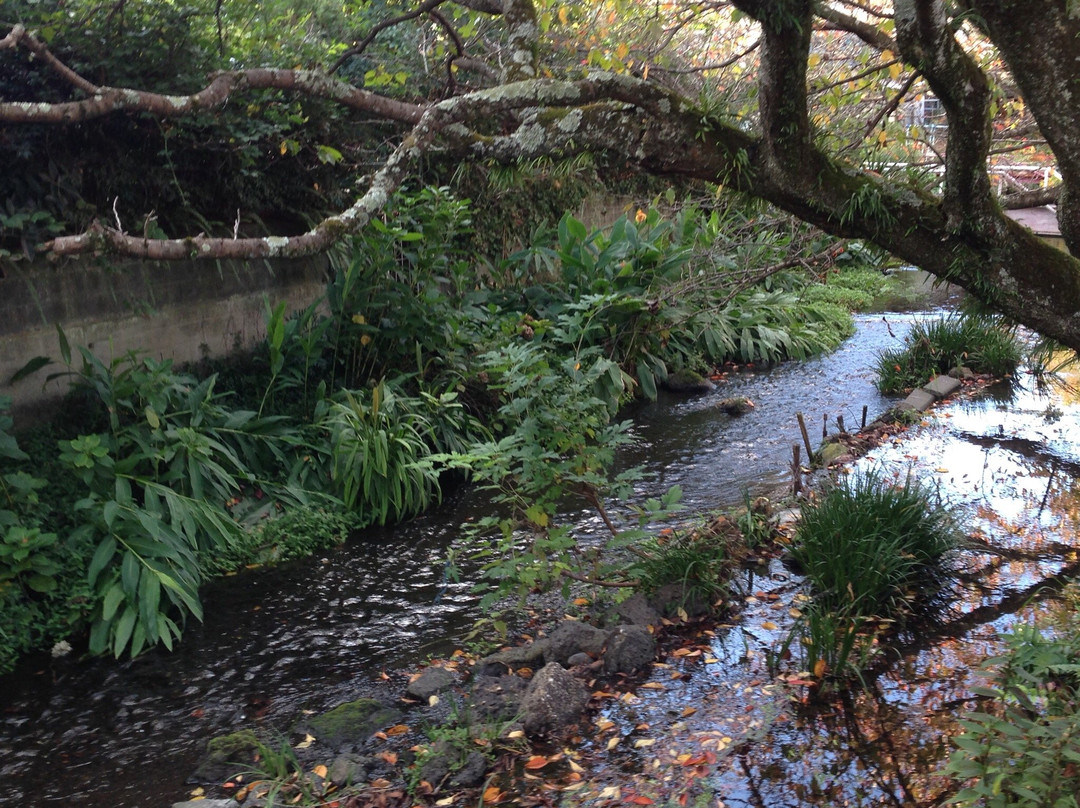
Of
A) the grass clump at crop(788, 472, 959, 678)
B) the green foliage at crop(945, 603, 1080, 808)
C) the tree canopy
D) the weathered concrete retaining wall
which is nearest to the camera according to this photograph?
the green foliage at crop(945, 603, 1080, 808)

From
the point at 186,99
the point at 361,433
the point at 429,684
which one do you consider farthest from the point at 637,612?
the point at 186,99

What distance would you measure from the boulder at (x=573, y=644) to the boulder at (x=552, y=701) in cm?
31

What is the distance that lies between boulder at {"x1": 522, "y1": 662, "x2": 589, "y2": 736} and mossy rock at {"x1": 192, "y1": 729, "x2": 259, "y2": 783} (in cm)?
112

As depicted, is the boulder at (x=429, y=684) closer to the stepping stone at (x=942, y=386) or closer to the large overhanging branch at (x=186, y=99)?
the large overhanging branch at (x=186, y=99)

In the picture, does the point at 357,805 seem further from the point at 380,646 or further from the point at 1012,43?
the point at 1012,43

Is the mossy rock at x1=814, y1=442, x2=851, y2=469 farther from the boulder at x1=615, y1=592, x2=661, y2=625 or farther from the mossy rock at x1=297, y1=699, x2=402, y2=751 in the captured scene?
the mossy rock at x1=297, y1=699, x2=402, y2=751

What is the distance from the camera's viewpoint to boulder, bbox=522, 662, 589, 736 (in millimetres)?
3697

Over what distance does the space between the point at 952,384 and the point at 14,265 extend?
→ 8.12m

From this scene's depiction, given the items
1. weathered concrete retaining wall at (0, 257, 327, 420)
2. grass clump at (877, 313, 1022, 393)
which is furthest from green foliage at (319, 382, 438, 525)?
grass clump at (877, 313, 1022, 393)

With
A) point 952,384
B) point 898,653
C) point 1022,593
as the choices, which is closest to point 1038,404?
point 952,384

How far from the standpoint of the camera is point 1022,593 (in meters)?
4.61

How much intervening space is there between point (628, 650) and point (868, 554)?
52.4 inches

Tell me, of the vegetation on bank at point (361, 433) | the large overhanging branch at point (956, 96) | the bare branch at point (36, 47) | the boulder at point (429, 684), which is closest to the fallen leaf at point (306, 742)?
the boulder at point (429, 684)

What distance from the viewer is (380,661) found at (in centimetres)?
451
